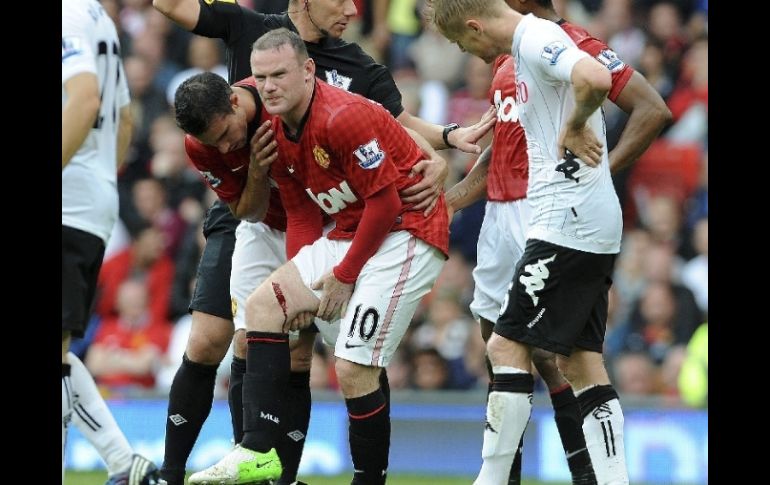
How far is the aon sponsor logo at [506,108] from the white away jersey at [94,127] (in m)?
2.03

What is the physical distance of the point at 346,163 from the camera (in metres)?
5.94

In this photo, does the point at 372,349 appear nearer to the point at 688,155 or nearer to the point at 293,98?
the point at 293,98

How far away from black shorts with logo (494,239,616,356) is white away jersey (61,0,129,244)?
1854mm

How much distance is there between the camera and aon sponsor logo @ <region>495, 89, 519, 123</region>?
6.72 meters

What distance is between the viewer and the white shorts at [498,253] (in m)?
6.83

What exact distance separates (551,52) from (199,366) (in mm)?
2542

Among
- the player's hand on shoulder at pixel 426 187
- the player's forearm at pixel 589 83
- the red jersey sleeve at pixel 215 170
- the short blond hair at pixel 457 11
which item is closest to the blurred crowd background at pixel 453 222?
the red jersey sleeve at pixel 215 170

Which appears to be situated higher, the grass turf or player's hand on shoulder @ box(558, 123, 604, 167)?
player's hand on shoulder @ box(558, 123, 604, 167)

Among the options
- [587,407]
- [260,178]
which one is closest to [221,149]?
[260,178]

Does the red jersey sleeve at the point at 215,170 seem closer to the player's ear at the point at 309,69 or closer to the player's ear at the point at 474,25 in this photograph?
the player's ear at the point at 309,69

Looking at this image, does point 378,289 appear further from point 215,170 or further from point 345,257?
point 215,170

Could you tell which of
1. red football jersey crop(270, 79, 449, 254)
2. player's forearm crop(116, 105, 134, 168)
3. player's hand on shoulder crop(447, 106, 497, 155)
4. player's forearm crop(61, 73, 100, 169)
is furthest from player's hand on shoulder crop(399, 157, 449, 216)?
player's forearm crop(61, 73, 100, 169)

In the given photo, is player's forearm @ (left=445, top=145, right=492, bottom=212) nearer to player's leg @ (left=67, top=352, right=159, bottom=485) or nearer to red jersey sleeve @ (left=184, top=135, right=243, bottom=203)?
red jersey sleeve @ (left=184, top=135, right=243, bottom=203)

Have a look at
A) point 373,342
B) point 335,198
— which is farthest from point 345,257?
point 373,342
